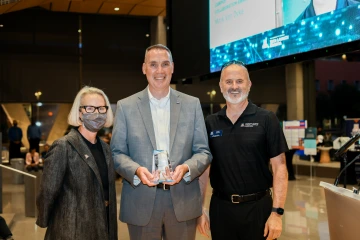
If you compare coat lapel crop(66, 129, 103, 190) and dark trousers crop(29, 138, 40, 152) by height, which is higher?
coat lapel crop(66, 129, 103, 190)

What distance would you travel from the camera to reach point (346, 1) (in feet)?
14.2

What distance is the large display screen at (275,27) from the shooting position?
4.44 m

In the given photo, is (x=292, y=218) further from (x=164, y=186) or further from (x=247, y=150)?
(x=164, y=186)

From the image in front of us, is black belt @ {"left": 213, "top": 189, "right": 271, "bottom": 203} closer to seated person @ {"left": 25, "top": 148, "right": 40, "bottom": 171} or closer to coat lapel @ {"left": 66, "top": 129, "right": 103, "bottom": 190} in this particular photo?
coat lapel @ {"left": 66, "top": 129, "right": 103, "bottom": 190}

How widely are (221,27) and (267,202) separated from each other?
4.20m

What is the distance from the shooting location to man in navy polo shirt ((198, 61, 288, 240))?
8.57 feet

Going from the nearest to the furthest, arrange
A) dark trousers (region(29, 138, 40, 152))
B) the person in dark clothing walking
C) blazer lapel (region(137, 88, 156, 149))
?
1. blazer lapel (region(137, 88, 156, 149))
2. the person in dark clothing walking
3. dark trousers (region(29, 138, 40, 152))

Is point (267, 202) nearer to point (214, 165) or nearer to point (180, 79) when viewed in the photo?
point (214, 165)

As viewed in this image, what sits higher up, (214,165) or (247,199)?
(214,165)

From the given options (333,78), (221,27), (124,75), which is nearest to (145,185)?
(221,27)

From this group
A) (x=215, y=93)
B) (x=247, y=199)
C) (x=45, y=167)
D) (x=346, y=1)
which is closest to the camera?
(x=45, y=167)

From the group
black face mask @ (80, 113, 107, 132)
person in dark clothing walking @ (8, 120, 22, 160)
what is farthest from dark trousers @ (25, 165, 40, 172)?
black face mask @ (80, 113, 107, 132)

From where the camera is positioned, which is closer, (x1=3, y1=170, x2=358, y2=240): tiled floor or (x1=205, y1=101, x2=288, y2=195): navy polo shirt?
(x1=205, y1=101, x2=288, y2=195): navy polo shirt

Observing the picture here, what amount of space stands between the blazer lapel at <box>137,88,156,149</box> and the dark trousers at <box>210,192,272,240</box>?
0.66m
